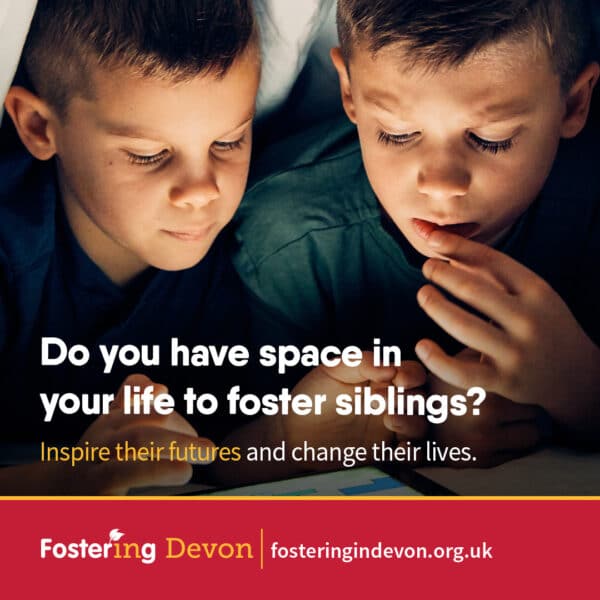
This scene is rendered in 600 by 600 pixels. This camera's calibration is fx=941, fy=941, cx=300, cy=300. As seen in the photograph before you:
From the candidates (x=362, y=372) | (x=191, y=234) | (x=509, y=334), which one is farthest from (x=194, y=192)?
(x=509, y=334)

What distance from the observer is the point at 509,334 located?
102 cm

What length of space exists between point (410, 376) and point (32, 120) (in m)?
0.50

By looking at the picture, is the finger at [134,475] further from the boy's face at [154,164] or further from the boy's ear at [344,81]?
the boy's ear at [344,81]

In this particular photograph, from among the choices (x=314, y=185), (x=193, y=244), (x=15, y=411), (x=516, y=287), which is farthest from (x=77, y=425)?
(x=516, y=287)

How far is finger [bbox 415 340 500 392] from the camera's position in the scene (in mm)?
1034

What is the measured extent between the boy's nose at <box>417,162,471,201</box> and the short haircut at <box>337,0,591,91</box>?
109 millimetres

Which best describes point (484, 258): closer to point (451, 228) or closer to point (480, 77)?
point (451, 228)

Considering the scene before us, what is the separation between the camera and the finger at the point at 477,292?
1.02m
